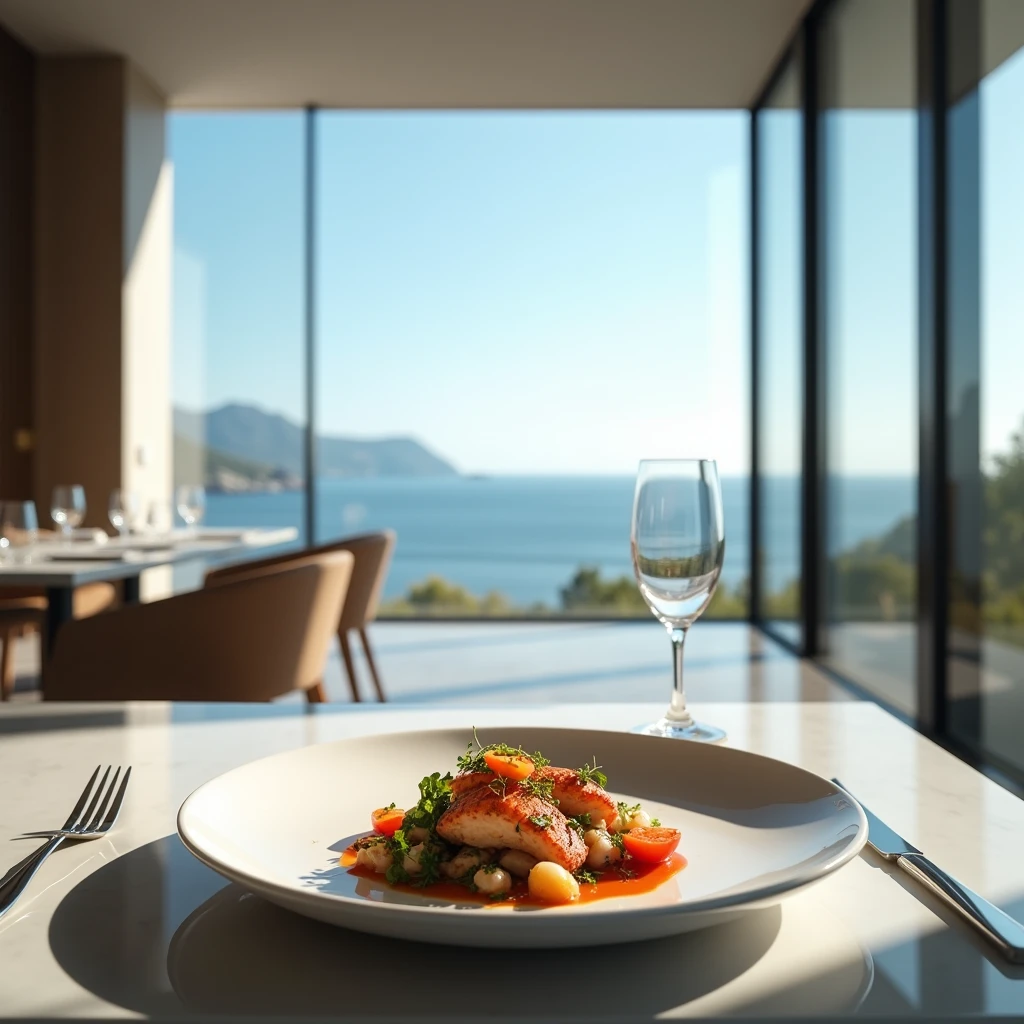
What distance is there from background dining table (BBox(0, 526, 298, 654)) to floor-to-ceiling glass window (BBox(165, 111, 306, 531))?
2.45m

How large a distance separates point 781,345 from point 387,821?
212 inches

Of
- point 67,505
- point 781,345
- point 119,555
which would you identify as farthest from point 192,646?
point 781,345

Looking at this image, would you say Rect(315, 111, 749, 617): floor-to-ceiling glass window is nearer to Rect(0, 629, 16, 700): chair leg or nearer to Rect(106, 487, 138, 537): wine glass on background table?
Rect(106, 487, 138, 537): wine glass on background table

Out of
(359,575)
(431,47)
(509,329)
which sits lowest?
(359,575)

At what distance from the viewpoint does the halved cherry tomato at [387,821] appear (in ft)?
1.87

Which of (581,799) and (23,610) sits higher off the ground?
(581,799)

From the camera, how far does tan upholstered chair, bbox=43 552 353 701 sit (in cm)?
216

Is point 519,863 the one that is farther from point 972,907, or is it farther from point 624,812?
point 972,907

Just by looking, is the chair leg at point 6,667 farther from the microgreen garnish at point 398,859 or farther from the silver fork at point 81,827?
the microgreen garnish at point 398,859

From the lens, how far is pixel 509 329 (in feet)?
38.7

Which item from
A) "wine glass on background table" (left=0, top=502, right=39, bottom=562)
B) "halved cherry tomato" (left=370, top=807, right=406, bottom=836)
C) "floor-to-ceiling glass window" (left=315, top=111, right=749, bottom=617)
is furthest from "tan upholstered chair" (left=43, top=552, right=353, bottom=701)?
"floor-to-ceiling glass window" (left=315, top=111, right=749, bottom=617)

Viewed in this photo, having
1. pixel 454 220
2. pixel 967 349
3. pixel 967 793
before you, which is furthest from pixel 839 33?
pixel 454 220

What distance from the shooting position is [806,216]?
4.95m

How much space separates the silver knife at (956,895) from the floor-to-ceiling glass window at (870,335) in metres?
3.13
